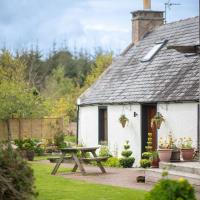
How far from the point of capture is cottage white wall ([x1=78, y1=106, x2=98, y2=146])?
28500mm

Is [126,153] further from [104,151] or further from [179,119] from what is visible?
[179,119]

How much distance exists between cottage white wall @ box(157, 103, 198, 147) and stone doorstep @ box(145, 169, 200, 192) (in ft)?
10.9

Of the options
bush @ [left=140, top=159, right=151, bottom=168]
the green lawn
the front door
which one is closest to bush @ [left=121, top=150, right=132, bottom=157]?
the front door

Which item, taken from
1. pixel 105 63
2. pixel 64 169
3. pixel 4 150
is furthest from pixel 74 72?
pixel 4 150

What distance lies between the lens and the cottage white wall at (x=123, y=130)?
970 inches

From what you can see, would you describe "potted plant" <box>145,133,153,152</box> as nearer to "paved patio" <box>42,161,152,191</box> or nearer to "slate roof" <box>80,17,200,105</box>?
"slate roof" <box>80,17,200,105</box>

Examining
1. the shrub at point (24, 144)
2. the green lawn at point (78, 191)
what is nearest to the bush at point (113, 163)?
the shrub at point (24, 144)

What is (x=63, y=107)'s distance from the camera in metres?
44.7

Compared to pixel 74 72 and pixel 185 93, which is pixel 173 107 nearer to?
pixel 185 93

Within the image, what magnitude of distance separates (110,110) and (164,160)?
7974mm

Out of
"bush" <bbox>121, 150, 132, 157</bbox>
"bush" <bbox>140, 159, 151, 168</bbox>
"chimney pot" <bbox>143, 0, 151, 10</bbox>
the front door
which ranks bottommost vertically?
"bush" <bbox>140, 159, 151, 168</bbox>

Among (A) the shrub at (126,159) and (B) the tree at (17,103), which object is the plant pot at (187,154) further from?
(B) the tree at (17,103)

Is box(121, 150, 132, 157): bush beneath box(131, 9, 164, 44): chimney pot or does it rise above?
beneath

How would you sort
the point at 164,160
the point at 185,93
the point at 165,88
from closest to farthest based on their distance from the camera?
1. the point at 164,160
2. the point at 185,93
3. the point at 165,88
